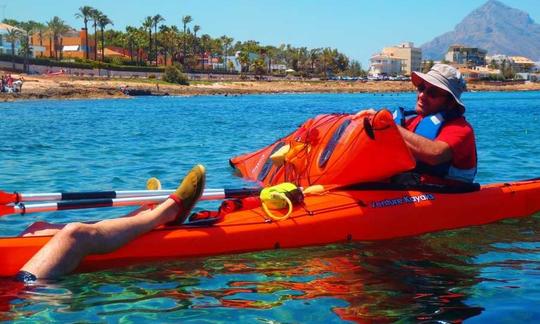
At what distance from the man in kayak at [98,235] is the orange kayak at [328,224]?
13 centimetres

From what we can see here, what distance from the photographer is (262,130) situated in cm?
2642

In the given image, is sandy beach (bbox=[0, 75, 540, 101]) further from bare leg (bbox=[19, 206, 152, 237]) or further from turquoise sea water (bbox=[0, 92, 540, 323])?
turquoise sea water (bbox=[0, 92, 540, 323])

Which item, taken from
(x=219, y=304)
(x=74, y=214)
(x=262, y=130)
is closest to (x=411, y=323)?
(x=219, y=304)

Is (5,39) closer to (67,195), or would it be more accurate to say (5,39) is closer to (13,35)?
(13,35)

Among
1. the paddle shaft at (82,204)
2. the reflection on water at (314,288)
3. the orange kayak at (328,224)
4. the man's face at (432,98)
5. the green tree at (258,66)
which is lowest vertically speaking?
the reflection on water at (314,288)

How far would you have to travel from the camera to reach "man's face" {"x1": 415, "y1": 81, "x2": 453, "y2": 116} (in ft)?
23.7

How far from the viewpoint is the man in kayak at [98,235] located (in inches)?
210

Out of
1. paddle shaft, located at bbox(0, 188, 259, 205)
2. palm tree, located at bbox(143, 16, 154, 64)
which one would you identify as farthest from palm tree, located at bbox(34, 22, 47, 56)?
paddle shaft, located at bbox(0, 188, 259, 205)

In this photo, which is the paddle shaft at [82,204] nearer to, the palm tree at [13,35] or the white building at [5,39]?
the white building at [5,39]

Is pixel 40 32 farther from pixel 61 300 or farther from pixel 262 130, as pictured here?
pixel 61 300

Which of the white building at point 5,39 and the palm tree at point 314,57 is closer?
the white building at point 5,39

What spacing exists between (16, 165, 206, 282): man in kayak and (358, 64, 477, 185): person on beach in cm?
245

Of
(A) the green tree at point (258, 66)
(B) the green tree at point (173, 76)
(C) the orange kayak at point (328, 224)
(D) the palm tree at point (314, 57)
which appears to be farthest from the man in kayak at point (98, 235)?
(D) the palm tree at point (314, 57)

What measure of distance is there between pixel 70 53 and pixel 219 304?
114720 millimetres
